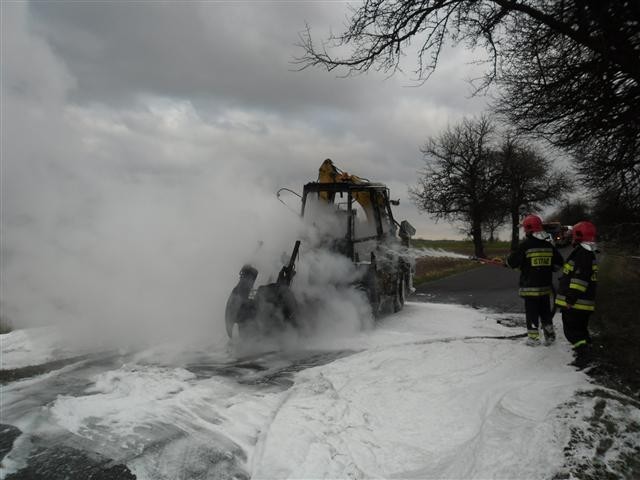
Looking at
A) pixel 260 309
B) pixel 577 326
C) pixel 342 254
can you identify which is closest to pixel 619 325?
pixel 577 326

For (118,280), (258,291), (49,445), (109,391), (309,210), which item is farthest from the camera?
(309,210)

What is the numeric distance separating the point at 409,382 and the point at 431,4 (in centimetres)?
514

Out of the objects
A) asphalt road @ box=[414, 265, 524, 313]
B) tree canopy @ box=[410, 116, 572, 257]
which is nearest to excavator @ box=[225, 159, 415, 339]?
asphalt road @ box=[414, 265, 524, 313]

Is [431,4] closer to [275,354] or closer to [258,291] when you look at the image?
[258,291]

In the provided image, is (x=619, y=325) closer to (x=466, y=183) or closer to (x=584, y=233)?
(x=584, y=233)

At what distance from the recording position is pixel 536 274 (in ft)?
20.3

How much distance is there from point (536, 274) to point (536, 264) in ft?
0.43

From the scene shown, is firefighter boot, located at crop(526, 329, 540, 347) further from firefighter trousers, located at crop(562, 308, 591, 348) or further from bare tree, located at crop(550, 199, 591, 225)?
bare tree, located at crop(550, 199, 591, 225)

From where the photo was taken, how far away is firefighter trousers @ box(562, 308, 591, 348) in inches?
216

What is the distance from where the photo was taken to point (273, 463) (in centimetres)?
334

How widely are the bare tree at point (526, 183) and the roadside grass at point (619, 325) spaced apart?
1655 centimetres

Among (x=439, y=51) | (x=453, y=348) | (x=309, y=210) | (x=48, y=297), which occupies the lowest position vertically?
(x=453, y=348)

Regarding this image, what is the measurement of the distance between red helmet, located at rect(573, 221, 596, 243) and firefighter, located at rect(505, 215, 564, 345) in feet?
1.62

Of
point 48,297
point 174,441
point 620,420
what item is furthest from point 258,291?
point 620,420
